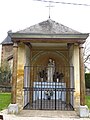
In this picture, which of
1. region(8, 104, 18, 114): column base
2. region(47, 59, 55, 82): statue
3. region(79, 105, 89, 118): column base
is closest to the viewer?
region(79, 105, 89, 118): column base

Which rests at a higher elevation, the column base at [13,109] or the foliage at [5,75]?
the foliage at [5,75]

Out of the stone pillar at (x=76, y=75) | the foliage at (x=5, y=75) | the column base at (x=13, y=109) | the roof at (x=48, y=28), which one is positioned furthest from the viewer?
the foliage at (x=5, y=75)

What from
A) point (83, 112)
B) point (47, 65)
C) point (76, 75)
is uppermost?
point (47, 65)

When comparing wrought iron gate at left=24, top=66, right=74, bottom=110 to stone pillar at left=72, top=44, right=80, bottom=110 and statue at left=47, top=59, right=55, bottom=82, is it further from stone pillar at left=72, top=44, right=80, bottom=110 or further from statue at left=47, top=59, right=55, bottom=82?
stone pillar at left=72, top=44, right=80, bottom=110

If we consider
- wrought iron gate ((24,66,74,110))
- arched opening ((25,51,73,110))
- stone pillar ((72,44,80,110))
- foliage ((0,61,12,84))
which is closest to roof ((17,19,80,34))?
stone pillar ((72,44,80,110))

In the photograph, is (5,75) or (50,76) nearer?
(50,76)

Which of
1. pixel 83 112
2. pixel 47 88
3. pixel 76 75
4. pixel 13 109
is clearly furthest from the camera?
pixel 47 88

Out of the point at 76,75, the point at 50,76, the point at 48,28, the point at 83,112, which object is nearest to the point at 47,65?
the point at 50,76

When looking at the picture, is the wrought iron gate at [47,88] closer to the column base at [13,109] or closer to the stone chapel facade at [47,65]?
the stone chapel facade at [47,65]

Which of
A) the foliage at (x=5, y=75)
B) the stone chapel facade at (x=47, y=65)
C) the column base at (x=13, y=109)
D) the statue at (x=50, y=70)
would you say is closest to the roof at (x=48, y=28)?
the stone chapel facade at (x=47, y=65)

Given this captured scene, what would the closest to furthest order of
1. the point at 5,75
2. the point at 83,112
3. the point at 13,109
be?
the point at 83,112 < the point at 13,109 < the point at 5,75

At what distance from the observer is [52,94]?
1189 cm

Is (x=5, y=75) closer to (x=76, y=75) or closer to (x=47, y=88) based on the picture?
(x=47, y=88)

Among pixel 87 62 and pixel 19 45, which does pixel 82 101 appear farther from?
pixel 87 62
